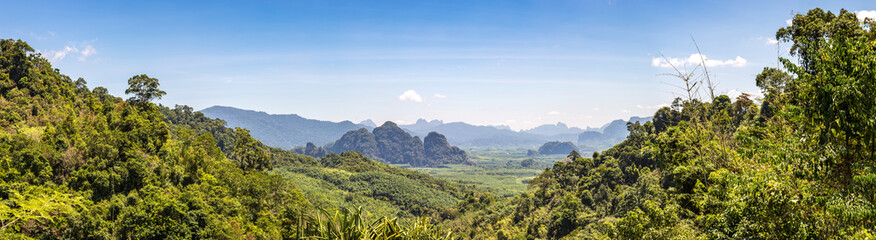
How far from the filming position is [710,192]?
8266mm

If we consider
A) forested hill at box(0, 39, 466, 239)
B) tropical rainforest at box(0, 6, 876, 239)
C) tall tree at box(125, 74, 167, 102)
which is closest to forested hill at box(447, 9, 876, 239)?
tropical rainforest at box(0, 6, 876, 239)

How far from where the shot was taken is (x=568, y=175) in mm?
51844

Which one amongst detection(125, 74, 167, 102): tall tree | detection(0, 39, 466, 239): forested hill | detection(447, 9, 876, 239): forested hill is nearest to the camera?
detection(447, 9, 876, 239): forested hill

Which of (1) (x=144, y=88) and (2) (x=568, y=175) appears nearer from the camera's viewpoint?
(1) (x=144, y=88)

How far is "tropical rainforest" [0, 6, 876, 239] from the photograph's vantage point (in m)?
5.38

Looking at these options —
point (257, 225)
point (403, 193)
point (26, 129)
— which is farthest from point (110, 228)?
point (403, 193)

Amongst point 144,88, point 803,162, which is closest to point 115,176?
point 144,88

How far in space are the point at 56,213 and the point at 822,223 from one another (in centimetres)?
2816

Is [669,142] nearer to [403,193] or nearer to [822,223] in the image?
[822,223]

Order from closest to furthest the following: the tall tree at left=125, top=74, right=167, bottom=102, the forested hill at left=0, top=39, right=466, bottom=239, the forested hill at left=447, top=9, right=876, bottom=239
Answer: the forested hill at left=447, top=9, right=876, bottom=239 < the forested hill at left=0, top=39, right=466, bottom=239 < the tall tree at left=125, top=74, right=167, bottom=102

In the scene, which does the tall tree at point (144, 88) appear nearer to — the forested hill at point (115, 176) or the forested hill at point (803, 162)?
the forested hill at point (115, 176)

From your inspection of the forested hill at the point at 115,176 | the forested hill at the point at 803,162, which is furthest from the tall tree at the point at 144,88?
the forested hill at the point at 803,162

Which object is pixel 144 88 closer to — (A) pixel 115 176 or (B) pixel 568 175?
(A) pixel 115 176

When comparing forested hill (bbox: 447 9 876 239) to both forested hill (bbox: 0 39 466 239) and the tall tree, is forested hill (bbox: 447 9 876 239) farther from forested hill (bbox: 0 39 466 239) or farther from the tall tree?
the tall tree
